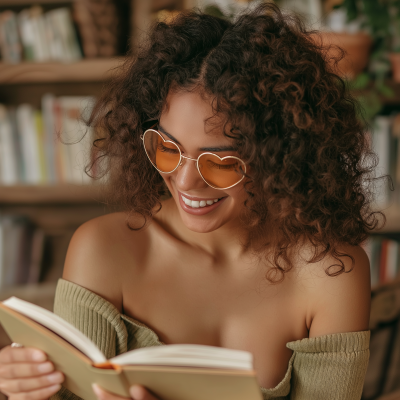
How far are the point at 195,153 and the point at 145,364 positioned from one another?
0.37 meters

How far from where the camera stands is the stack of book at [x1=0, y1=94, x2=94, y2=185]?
1.74 meters

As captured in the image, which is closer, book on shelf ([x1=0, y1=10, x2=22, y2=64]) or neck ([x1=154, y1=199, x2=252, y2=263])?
neck ([x1=154, y1=199, x2=252, y2=263])

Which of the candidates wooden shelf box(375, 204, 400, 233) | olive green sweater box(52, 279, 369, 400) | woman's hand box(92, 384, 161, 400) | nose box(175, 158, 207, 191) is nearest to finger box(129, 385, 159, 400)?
woman's hand box(92, 384, 161, 400)

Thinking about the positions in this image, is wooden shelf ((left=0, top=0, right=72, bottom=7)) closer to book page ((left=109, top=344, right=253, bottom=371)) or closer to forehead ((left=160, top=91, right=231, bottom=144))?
forehead ((left=160, top=91, right=231, bottom=144))

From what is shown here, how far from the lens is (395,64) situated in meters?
1.62

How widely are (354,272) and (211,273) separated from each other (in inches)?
12.7

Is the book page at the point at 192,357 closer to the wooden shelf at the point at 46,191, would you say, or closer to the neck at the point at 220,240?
the neck at the point at 220,240

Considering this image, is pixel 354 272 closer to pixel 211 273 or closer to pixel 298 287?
pixel 298 287

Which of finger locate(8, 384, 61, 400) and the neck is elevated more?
the neck

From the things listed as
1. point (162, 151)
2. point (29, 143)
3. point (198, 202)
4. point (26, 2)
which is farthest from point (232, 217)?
point (26, 2)

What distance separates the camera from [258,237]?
1.00 metres

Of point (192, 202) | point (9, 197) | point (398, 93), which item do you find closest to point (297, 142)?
point (192, 202)

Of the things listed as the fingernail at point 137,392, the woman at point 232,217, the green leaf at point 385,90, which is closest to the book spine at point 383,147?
the green leaf at point 385,90

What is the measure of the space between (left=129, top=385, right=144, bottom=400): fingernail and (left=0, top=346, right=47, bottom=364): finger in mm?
166
